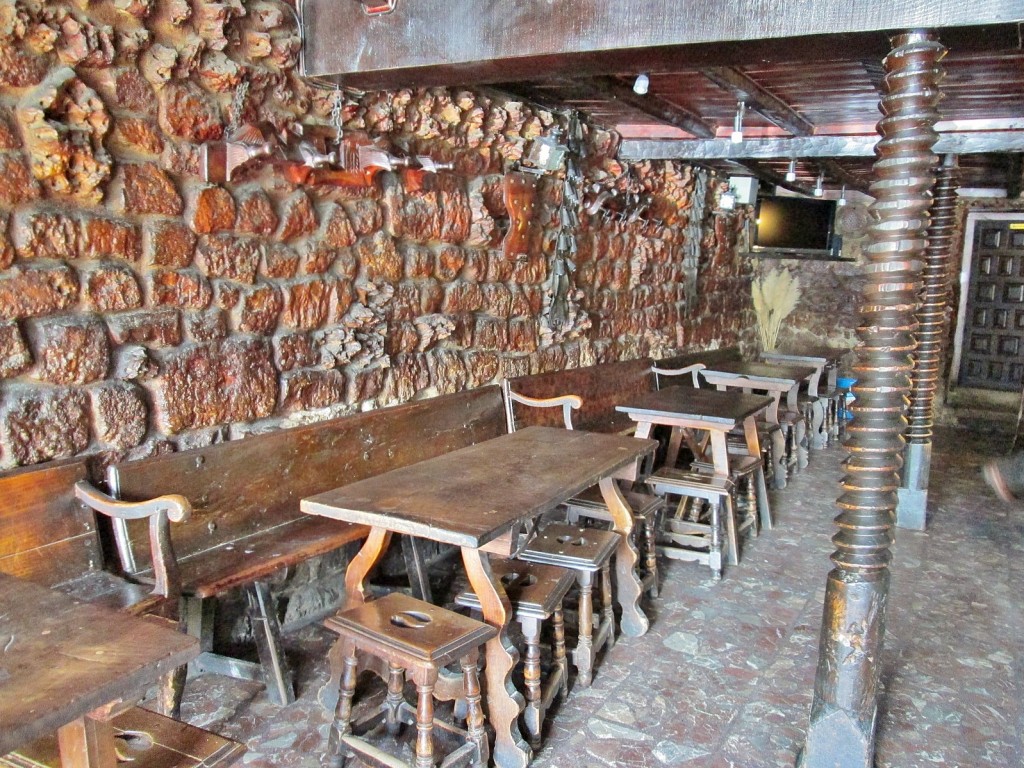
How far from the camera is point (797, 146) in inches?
186

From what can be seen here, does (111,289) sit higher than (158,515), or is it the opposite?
(111,289)

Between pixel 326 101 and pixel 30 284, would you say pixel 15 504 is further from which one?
pixel 326 101

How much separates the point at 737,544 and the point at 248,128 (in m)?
2.92

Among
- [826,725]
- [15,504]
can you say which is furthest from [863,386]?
[15,504]

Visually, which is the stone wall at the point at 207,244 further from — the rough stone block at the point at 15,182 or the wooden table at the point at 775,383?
the wooden table at the point at 775,383

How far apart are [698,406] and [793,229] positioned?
14.0 feet

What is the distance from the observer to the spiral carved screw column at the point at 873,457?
2.09m

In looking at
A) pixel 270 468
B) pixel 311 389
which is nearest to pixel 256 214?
pixel 311 389

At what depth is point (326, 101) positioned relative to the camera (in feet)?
9.80

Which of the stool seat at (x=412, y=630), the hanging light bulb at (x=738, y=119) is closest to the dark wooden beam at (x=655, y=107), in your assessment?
the hanging light bulb at (x=738, y=119)

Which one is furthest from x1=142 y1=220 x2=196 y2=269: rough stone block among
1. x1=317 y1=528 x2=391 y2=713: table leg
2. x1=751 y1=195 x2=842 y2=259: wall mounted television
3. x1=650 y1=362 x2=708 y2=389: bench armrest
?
x1=751 y1=195 x2=842 y2=259: wall mounted television

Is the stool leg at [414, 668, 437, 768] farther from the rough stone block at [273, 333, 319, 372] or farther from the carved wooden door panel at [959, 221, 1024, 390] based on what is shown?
the carved wooden door panel at [959, 221, 1024, 390]

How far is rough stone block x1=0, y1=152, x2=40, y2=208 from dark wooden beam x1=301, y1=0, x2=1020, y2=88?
1052mm

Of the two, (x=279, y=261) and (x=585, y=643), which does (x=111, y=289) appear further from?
(x=585, y=643)
